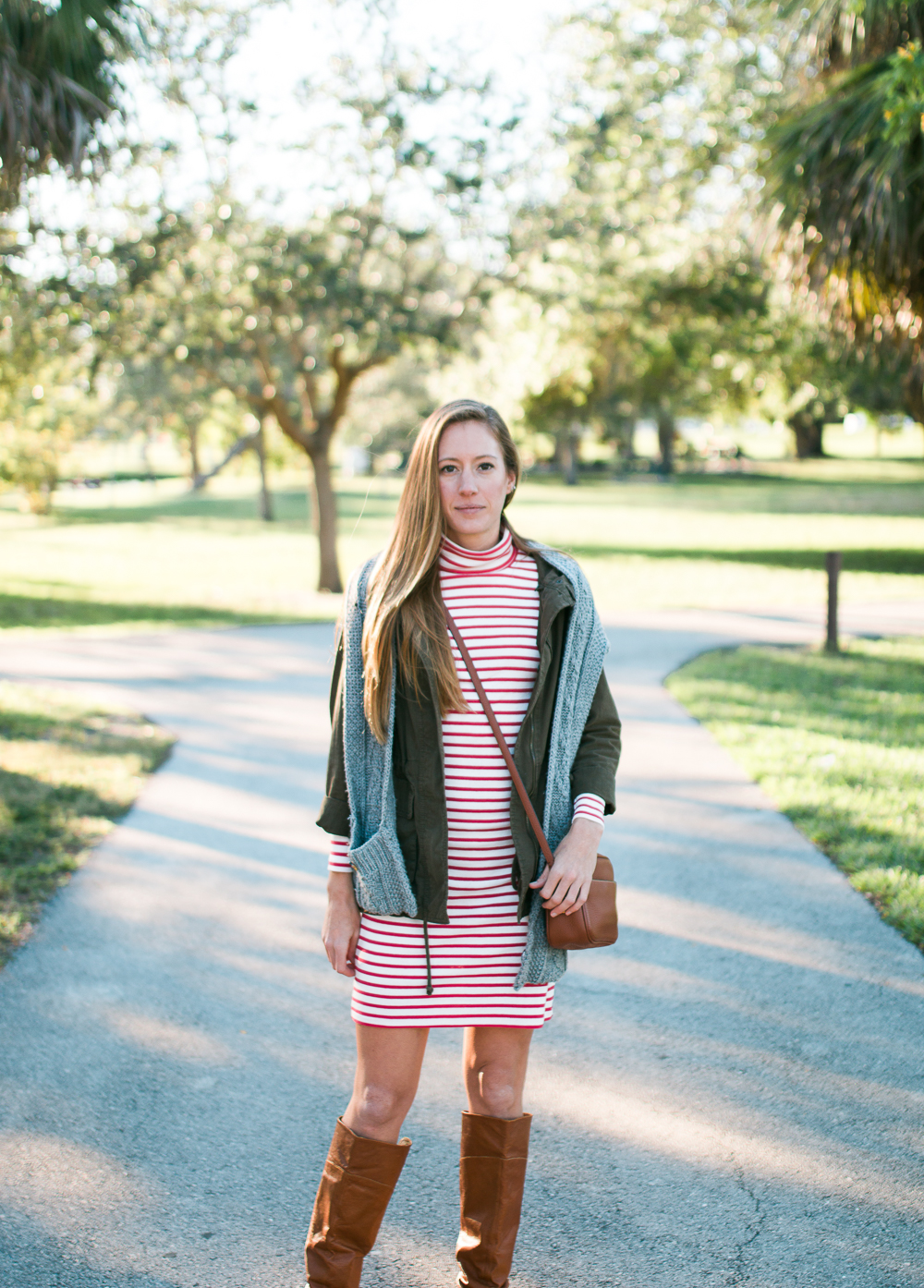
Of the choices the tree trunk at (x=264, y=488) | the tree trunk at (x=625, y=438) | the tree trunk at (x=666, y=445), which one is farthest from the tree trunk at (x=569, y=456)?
the tree trunk at (x=264, y=488)

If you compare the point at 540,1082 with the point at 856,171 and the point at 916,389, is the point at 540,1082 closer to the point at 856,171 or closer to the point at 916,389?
the point at 856,171

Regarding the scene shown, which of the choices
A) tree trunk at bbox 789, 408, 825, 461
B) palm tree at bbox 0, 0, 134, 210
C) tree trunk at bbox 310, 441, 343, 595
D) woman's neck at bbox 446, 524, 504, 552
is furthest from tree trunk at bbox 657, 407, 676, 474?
woman's neck at bbox 446, 524, 504, 552

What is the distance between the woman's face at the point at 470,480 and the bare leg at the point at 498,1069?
1.01 metres

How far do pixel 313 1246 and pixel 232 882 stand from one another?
284 centimetres

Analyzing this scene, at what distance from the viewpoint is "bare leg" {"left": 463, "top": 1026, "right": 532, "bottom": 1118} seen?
239 cm

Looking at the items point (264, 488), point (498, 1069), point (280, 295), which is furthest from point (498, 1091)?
point (264, 488)

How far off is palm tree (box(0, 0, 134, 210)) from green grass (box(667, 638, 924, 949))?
18.0 feet

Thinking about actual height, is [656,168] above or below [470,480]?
above

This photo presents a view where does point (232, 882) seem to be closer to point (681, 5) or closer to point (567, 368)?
point (681, 5)

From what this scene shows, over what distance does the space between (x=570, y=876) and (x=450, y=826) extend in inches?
10.1

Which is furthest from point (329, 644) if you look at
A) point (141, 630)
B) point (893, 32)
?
point (893, 32)

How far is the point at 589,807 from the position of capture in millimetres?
2410

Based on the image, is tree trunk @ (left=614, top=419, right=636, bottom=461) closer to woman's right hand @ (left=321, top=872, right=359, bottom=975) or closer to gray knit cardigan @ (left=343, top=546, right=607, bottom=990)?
gray knit cardigan @ (left=343, top=546, right=607, bottom=990)

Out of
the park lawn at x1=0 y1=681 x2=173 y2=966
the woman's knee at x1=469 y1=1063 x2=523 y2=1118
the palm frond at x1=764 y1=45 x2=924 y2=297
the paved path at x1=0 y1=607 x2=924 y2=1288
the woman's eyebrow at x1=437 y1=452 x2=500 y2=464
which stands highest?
the palm frond at x1=764 y1=45 x2=924 y2=297
